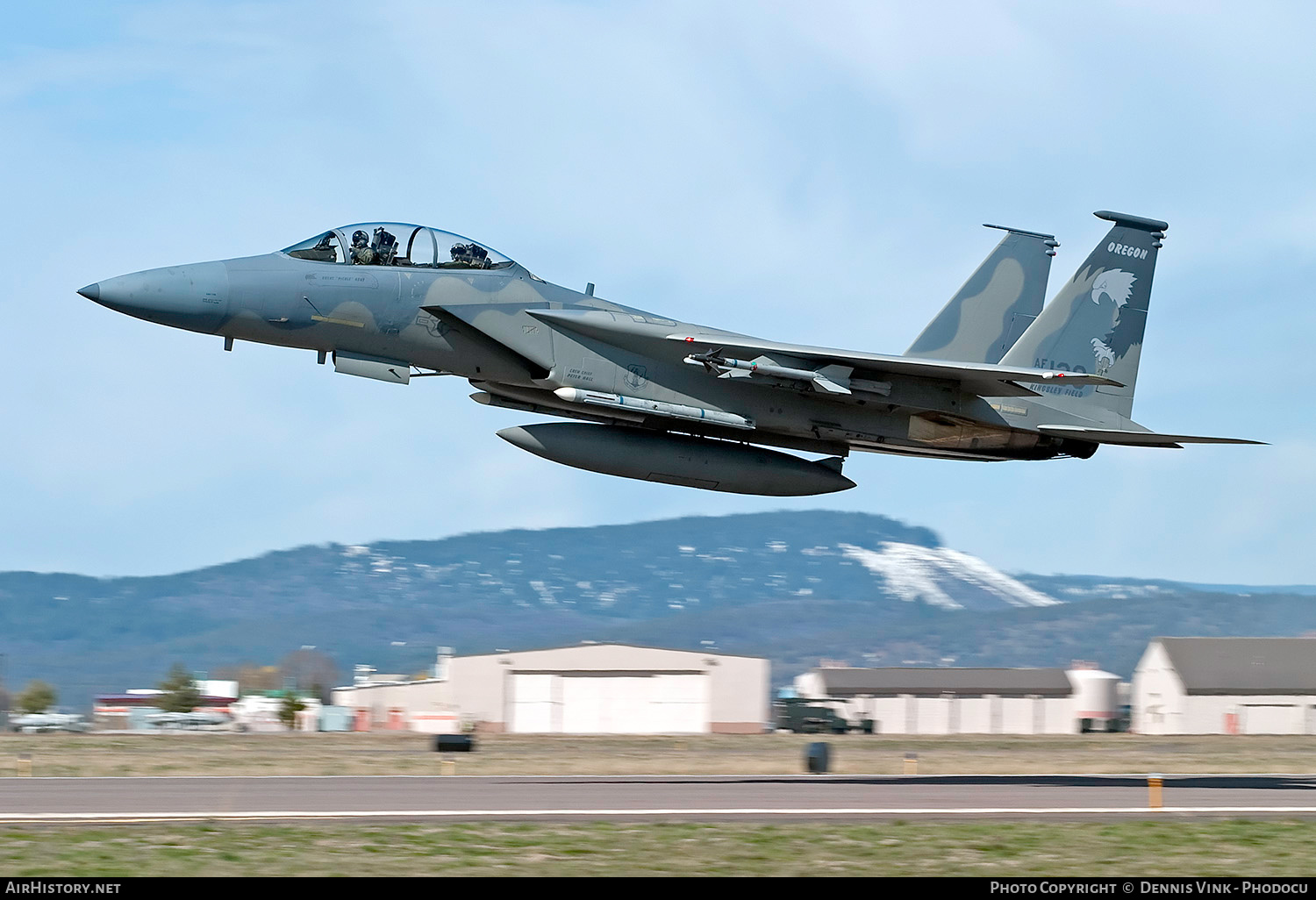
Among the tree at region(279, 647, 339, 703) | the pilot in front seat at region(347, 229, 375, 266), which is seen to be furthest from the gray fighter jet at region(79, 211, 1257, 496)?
the tree at region(279, 647, 339, 703)

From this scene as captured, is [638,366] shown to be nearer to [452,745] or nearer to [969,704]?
[452,745]

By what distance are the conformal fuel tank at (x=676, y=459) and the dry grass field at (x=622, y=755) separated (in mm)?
9447

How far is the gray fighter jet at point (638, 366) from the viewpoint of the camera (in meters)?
18.5

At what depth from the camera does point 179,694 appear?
291ft

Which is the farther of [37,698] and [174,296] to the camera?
[37,698]

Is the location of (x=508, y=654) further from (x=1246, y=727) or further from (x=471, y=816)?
(x=471, y=816)

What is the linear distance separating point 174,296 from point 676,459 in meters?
7.33

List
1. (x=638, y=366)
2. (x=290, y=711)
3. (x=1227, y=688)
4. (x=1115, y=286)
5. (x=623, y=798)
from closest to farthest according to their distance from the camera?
(x=623, y=798) < (x=638, y=366) < (x=1115, y=286) < (x=1227, y=688) < (x=290, y=711)

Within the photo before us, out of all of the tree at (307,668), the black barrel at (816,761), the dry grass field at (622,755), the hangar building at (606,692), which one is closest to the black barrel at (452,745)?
the dry grass field at (622,755)

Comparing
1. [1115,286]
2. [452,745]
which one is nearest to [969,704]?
[452,745]

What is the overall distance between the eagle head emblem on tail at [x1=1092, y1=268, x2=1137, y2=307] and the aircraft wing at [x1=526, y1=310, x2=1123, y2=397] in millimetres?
3978

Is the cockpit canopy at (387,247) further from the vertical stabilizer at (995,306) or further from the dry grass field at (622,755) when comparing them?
the dry grass field at (622,755)

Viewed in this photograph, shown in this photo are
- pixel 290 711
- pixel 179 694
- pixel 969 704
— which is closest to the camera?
pixel 290 711

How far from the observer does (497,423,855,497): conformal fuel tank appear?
20.0 m
